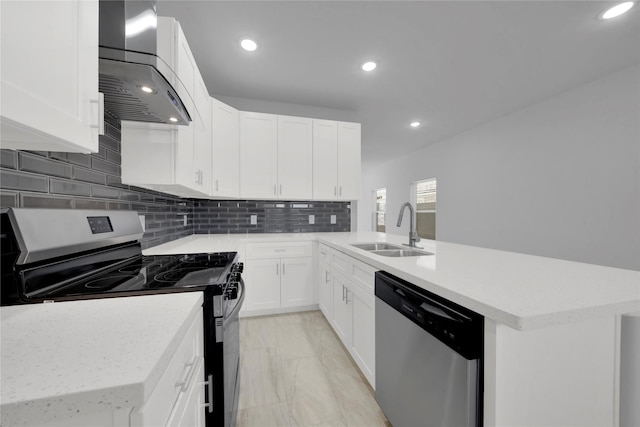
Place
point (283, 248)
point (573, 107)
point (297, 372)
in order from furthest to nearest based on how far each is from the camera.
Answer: point (573, 107) → point (283, 248) → point (297, 372)

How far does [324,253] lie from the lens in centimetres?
245

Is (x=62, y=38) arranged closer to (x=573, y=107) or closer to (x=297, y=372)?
(x=297, y=372)

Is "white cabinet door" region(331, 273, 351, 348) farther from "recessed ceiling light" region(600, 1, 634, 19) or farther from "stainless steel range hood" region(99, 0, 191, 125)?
"recessed ceiling light" region(600, 1, 634, 19)

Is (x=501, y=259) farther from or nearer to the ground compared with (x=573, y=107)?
nearer to the ground

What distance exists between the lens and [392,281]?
115 centimetres

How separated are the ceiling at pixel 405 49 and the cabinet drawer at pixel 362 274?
1807 mm

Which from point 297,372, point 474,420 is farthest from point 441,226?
point 474,420

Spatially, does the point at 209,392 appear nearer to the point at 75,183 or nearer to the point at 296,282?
the point at 75,183

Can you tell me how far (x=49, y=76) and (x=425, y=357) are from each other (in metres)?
1.43

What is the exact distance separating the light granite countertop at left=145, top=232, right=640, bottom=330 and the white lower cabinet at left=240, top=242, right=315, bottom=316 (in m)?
1.47

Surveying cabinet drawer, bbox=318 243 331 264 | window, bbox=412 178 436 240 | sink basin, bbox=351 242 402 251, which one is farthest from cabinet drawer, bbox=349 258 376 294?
window, bbox=412 178 436 240

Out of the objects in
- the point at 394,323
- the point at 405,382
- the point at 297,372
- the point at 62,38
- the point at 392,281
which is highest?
the point at 62,38

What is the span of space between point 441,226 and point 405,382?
4.51 m

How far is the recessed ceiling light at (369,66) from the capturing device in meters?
2.33
